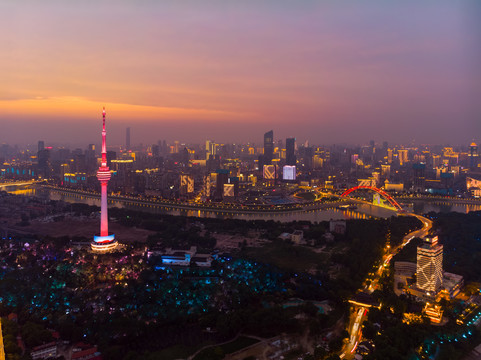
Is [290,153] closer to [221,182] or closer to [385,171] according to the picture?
[385,171]

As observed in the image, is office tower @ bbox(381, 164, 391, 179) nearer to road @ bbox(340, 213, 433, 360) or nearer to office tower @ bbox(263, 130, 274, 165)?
office tower @ bbox(263, 130, 274, 165)

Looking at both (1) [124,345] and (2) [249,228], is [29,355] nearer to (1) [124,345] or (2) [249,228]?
(1) [124,345]

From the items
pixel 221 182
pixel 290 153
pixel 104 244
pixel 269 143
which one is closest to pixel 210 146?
pixel 269 143

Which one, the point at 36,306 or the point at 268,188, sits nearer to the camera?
the point at 36,306

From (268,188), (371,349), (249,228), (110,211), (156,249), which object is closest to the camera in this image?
(371,349)

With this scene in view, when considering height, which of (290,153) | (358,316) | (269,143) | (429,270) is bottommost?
(358,316)

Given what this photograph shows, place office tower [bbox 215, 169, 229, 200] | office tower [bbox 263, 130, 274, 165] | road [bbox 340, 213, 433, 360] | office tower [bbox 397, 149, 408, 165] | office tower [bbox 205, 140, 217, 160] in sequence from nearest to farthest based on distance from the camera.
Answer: road [bbox 340, 213, 433, 360] → office tower [bbox 215, 169, 229, 200] → office tower [bbox 397, 149, 408, 165] → office tower [bbox 263, 130, 274, 165] → office tower [bbox 205, 140, 217, 160]

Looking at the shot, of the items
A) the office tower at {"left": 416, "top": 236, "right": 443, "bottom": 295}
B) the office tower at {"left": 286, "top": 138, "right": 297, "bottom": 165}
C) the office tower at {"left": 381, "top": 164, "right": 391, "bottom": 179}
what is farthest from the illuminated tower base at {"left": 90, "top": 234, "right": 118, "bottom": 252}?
the office tower at {"left": 286, "top": 138, "right": 297, "bottom": 165}

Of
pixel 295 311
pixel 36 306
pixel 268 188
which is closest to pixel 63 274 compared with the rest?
pixel 36 306

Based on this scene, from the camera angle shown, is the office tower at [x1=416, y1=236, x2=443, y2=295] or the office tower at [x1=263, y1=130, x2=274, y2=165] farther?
the office tower at [x1=263, y1=130, x2=274, y2=165]
